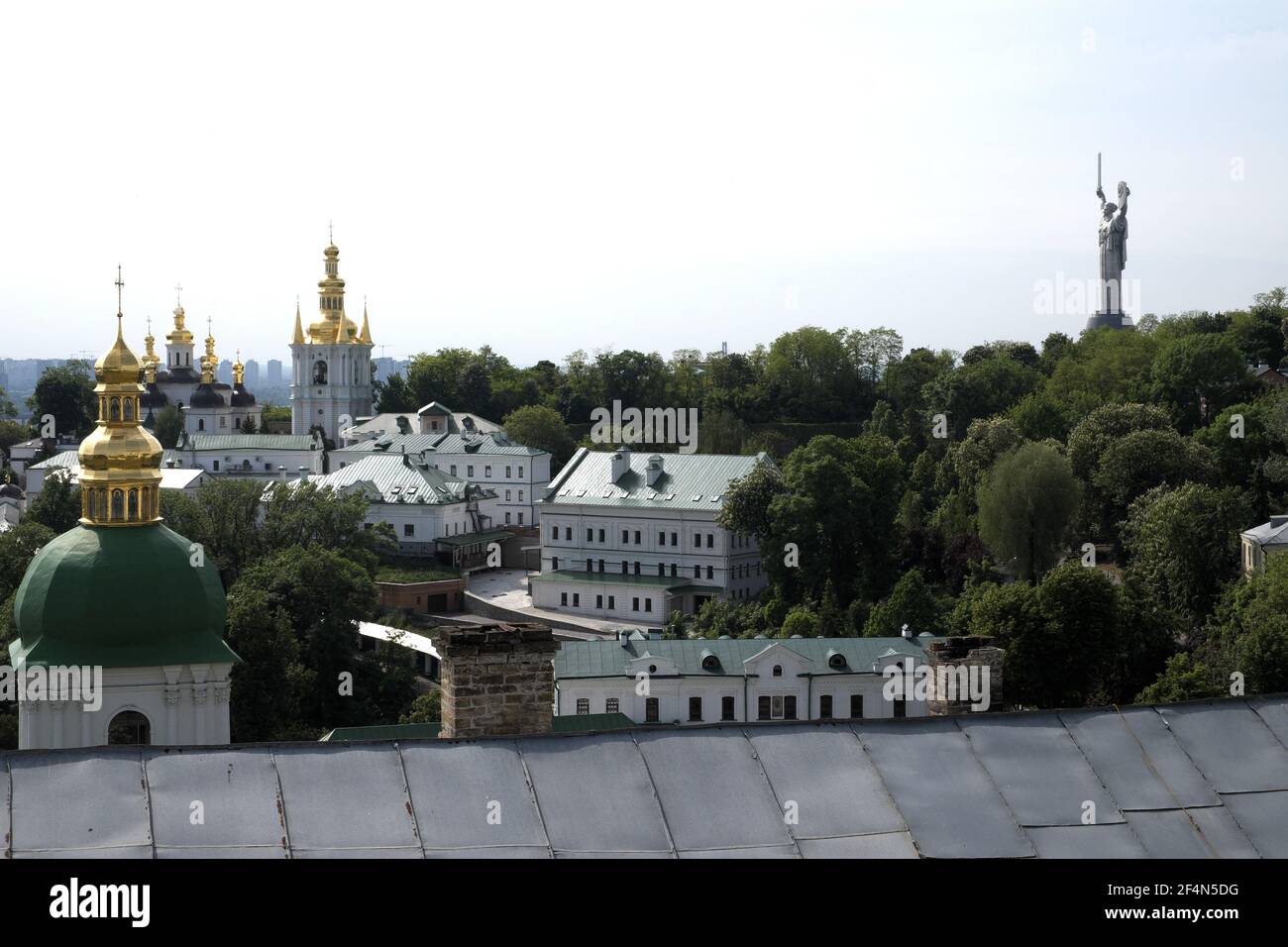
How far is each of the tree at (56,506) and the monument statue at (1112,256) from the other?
168 ft

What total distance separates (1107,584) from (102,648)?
27.7 m

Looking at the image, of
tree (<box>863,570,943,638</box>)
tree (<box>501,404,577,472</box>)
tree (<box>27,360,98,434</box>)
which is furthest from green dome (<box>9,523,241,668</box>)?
tree (<box>27,360,98,434</box>)

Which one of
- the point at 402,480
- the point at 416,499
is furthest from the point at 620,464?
the point at 402,480

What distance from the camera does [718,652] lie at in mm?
44344

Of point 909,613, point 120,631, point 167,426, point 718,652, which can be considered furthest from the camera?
point 167,426

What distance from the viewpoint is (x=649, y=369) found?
10838 centimetres

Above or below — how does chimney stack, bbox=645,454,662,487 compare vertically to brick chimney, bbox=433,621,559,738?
above

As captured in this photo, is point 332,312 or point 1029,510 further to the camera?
point 332,312

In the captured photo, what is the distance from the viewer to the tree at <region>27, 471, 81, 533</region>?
70.9m

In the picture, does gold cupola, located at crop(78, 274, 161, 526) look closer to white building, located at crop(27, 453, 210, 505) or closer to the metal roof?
the metal roof

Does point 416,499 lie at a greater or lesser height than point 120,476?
lesser

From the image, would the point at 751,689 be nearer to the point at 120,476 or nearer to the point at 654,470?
the point at 120,476

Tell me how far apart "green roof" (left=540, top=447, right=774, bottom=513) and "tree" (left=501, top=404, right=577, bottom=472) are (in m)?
26.1

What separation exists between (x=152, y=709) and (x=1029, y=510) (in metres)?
35.6
